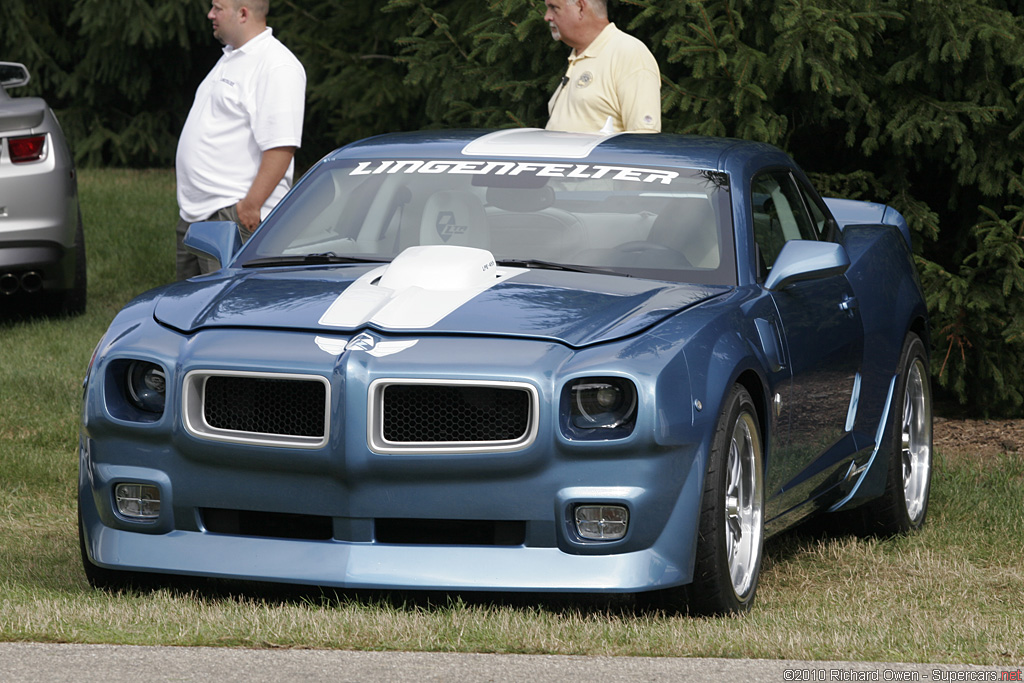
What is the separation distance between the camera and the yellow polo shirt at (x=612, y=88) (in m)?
7.62

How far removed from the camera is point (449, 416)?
4.66 meters

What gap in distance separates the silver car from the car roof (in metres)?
5.42

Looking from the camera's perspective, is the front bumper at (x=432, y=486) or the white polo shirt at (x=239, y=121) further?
the white polo shirt at (x=239, y=121)

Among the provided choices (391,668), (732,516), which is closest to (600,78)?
(732,516)

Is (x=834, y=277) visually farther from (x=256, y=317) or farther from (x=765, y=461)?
(x=256, y=317)

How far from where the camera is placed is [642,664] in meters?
4.18

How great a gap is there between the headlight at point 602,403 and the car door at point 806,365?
2.87ft

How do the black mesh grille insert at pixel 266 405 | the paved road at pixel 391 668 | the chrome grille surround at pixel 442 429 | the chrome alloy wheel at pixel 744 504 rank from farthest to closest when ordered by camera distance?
the chrome alloy wheel at pixel 744 504 < the black mesh grille insert at pixel 266 405 < the chrome grille surround at pixel 442 429 < the paved road at pixel 391 668

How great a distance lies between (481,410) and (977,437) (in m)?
5.79

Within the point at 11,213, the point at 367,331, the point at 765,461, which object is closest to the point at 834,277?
the point at 765,461

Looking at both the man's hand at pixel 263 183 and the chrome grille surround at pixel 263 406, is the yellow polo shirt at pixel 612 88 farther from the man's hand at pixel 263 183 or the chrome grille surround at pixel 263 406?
the chrome grille surround at pixel 263 406

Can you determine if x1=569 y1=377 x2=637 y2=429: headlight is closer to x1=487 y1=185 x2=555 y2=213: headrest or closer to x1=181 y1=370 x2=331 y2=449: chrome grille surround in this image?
x1=181 y1=370 x2=331 y2=449: chrome grille surround

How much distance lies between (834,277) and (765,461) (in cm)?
116

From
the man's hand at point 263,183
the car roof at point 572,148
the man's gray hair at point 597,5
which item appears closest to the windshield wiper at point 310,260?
the car roof at point 572,148
